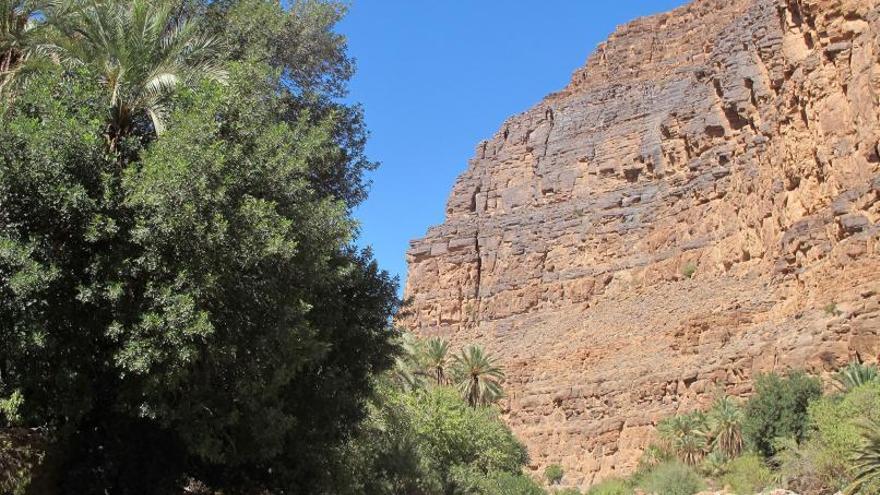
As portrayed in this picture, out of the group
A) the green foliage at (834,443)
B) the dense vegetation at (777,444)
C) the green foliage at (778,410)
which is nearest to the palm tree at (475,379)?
the dense vegetation at (777,444)

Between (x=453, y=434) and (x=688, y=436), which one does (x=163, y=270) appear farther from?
(x=688, y=436)

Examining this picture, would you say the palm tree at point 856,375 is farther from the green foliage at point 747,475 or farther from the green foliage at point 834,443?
the green foliage at point 747,475

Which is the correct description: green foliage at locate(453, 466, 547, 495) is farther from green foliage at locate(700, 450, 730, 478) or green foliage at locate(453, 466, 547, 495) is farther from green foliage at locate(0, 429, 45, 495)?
green foliage at locate(0, 429, 45, 495)

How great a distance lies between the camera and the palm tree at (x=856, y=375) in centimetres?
3309

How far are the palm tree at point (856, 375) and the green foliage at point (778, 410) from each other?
147 cm

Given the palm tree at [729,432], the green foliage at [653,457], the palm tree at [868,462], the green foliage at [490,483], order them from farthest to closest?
the green foliage at [653,457]
the palm tree at [729,432]
the green foliage at [490,483]
the palm tree at [868,462]

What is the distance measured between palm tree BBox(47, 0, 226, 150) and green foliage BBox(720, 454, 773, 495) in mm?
Result: 25009

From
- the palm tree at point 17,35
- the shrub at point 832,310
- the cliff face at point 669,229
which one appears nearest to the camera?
the palm tree at point 17,35

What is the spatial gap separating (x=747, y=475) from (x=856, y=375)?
5.05 metres

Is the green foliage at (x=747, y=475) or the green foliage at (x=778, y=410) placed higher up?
the green foliage at (x=778, y=410)

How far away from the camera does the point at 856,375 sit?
109ft

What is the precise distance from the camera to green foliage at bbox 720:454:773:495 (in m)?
33.6

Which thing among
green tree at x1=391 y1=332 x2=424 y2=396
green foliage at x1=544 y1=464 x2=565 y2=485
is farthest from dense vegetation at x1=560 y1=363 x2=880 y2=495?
green tree at x1=391 y1=332 x2=424 y2=396

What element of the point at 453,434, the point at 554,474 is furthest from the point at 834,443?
the point at 554,474
